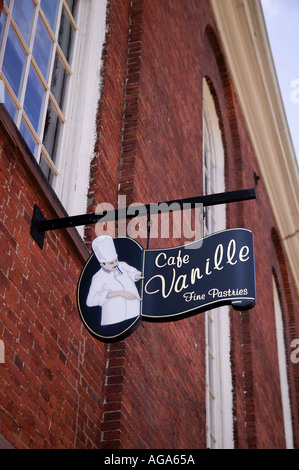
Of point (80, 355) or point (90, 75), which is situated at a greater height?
point (90, 75)

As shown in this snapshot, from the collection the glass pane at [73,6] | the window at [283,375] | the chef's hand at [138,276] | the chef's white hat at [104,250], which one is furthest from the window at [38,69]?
the window at [283,375]

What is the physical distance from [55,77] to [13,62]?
3.33 ft

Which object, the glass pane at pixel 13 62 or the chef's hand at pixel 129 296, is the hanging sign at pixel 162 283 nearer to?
the chef's hand at pixel 129 296

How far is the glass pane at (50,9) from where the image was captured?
723 centimetres

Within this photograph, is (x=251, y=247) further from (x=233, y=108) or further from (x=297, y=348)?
(x=297, y=348)

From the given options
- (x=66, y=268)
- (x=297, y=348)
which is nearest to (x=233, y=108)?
(x=297, y=348)

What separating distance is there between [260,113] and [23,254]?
10184 millimetres

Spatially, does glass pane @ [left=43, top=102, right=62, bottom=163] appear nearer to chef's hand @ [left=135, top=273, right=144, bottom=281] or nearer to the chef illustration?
the chef illustration

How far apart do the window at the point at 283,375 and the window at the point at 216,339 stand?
338 cm

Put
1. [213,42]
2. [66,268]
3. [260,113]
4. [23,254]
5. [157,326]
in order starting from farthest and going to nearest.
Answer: [260,113]
[213,42]
[157,326]
[66,268]
[23,254]

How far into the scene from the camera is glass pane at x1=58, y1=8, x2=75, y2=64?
24.9 ft

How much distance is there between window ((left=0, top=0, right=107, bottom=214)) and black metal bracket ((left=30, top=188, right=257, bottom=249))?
1.04m
